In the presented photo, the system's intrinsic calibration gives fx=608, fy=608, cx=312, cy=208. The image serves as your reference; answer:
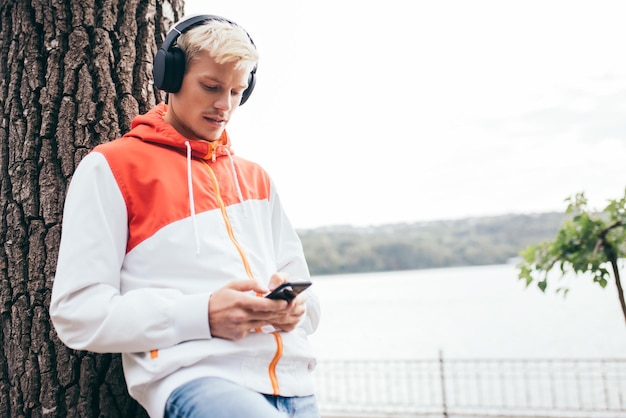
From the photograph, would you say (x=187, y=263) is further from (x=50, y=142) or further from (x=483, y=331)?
(x=483, y=331)

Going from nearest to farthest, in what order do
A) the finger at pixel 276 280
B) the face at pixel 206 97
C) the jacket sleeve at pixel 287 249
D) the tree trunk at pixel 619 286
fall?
the finger at pixel 276 280, the face at pixel 206 97, the jacket sleeve at pixel 287 249, the tree trunk at pixel 619 286

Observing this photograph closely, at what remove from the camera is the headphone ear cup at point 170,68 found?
1.59 metres

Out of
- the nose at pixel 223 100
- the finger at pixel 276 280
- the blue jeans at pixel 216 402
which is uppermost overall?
the nose at pixel 223 100

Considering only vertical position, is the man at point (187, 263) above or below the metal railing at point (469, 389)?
above

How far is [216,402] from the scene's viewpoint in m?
1.27

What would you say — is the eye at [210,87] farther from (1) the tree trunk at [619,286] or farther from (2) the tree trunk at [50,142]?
(1) the tree trunk at [619,286]

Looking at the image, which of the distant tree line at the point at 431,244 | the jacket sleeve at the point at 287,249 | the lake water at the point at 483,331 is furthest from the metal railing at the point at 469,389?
the distant tree line at the point at 431,244

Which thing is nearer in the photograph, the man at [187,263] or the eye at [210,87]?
the man at [187,263]

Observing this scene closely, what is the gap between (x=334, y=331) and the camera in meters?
33.8

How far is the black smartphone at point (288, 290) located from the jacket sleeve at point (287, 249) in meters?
0.39

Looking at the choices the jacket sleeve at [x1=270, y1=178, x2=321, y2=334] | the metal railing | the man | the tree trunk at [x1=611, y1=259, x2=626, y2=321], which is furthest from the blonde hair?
the metal railing

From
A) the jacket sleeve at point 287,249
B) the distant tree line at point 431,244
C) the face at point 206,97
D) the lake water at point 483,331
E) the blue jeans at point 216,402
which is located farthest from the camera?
the distant tree line at point 431,244

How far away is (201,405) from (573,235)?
3115mm

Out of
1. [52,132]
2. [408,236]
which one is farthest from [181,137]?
[408,236]
